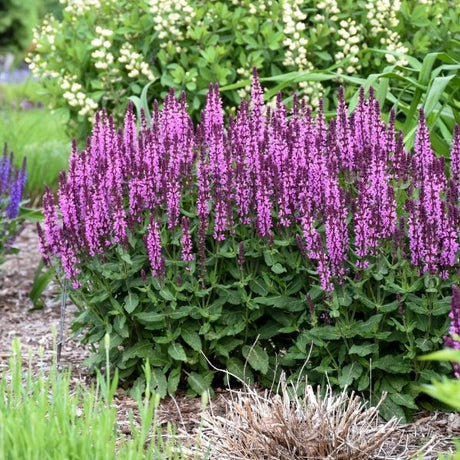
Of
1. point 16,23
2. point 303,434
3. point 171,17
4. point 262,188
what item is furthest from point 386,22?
point 16,23

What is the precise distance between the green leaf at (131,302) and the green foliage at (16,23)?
67.8 feet

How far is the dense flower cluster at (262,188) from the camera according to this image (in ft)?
11.6

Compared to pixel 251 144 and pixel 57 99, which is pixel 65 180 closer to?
pixel 251 144

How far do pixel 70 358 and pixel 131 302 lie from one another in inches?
40.8

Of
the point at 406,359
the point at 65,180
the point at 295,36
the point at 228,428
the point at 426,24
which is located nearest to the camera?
the point at 228,428

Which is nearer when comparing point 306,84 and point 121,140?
point 121,140

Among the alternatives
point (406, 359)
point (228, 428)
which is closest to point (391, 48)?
point (406, 359)

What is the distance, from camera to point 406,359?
12.1 ft

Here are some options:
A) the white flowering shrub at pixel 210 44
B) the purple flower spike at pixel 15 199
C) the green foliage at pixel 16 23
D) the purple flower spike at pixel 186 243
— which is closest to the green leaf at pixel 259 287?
the purple flower spike at pixel 186 243

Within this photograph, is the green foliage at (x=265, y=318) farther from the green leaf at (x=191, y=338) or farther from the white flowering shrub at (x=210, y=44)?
the white flowering shrub at (x=210, y=44)

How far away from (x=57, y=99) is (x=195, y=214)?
2943 mm

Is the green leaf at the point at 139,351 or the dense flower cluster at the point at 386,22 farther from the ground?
the dense flower cluster at the point at 386,22

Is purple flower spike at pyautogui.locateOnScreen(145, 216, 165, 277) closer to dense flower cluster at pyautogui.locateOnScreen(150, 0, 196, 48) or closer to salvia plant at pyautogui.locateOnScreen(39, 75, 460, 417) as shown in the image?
salvia plant at pyautogui.locateOnScreen(39, 75, 460, 417)

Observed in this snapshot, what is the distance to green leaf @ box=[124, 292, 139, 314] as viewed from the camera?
3.78 metres
